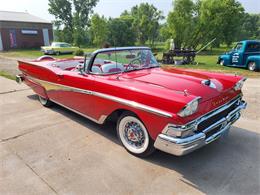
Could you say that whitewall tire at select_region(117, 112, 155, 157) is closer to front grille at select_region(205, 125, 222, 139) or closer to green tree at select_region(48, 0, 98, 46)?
front grille at select_region(205, 125, 222, 139)

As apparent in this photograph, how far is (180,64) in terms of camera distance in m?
13.3

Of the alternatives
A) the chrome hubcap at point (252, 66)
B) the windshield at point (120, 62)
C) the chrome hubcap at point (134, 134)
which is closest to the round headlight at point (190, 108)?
the chrome hubcap at point (134, 134)

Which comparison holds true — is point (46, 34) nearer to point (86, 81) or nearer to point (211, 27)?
point (211, 27)

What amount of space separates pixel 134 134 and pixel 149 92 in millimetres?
743

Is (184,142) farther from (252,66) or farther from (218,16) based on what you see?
(218,16)

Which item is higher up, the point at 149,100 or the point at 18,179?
the point at 149,100

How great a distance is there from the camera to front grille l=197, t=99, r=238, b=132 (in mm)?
2654

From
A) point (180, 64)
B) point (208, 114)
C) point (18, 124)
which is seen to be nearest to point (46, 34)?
point (180, 64)

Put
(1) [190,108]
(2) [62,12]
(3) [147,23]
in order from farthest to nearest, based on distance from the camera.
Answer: (2) [62,12] → (3) [147,23] → (1) [190,108]

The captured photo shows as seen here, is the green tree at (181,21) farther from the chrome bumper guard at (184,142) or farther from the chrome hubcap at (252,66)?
the chrome bumper guard at (184,142)

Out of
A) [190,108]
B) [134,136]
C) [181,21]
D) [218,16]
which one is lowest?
[134,136]

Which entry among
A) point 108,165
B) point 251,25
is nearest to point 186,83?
point 108,165

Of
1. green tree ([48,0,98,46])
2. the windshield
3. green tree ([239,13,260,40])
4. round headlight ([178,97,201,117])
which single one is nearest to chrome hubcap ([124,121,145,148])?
round headlight ([178,97,201,117])

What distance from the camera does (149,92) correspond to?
2682 mm
